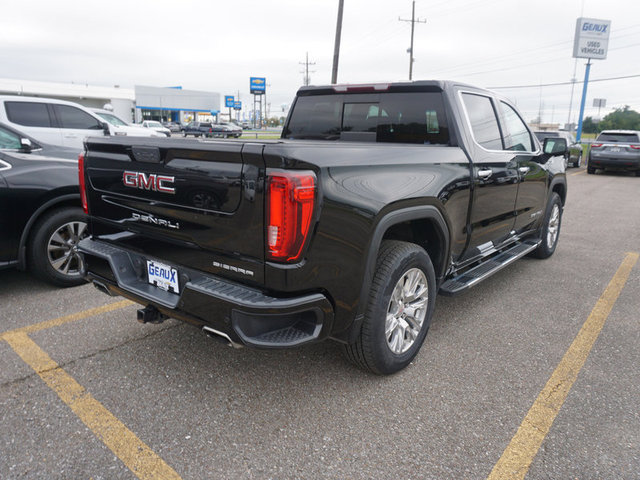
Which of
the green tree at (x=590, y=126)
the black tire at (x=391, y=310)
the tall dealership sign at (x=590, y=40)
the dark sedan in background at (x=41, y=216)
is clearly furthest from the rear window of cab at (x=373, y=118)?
the green tree at (x=590, y=126)

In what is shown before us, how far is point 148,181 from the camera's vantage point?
2678mm

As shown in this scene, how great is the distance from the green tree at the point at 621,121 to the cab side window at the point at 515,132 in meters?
85.1

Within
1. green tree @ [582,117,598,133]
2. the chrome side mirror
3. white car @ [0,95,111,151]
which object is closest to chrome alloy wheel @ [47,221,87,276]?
the chrome side mirror

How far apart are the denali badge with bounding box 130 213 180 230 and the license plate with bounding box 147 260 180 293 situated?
0.75ft

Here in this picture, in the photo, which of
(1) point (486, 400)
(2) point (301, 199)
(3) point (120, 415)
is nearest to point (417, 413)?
(1) point (486, 400)

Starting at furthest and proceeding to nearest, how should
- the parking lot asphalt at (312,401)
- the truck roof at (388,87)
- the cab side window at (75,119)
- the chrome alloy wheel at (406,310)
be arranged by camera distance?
the cab side window at (75,119) → the truck roof at (388,87) → the chrome alloy wheel at (406,310) → the parking lot asphalt at (312,401)

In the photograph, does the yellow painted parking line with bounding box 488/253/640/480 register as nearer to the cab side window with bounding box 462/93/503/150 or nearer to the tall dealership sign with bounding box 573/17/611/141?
the cab side window with bounding box 462/93/503/150

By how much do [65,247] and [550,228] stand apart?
5323 millimetres

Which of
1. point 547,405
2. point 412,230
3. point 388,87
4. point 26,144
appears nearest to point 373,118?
point 388,87

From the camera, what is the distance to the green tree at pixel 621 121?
3017 inches

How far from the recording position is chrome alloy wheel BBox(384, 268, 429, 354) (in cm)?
294

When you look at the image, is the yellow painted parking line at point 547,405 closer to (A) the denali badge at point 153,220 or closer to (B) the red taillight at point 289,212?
(B) the red taillight at point 289,212

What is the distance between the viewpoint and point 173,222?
2.62 meters

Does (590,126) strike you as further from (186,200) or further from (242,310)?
(242,310)
